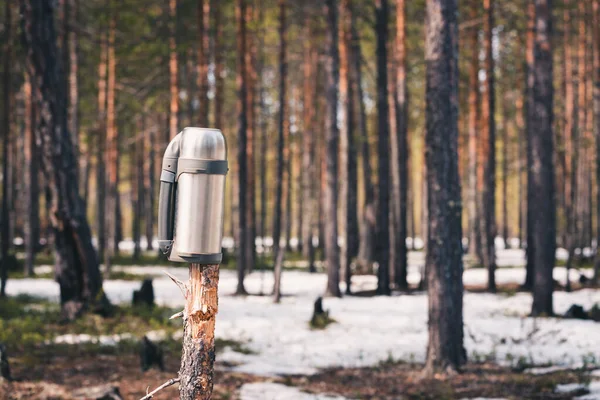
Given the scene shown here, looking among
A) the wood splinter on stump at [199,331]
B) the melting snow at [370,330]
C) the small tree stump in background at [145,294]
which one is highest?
the wood splinter on stump at [199,331]

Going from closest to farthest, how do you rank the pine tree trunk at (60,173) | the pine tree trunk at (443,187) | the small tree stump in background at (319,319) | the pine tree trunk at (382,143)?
1. the pine tree trunk at (443,187)
2. the pine tree trunk at (60,173)
3. the small tree stump in background at (319,319)
4. the pine tree trunk at (382,143)

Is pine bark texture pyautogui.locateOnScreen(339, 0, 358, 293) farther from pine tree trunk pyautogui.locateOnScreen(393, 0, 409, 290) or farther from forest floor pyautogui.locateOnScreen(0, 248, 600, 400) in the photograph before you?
forest floor pyautogui.locateOnScreen(0, 248, 600, 400)

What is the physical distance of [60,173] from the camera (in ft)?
39.9

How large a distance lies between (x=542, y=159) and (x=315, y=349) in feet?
19.5

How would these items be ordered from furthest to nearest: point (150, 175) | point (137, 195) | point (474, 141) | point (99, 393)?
point (150, 175)
point (137, 195)
point (474, 141)
point (99, 393)

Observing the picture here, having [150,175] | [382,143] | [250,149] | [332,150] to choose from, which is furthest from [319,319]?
[150,175]

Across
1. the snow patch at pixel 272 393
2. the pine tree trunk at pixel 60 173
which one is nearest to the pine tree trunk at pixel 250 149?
the pine tree trunk at pixel 60 173

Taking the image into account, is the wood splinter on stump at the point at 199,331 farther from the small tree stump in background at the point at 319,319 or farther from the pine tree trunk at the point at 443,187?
the small tree stump in background at the point at 319,319

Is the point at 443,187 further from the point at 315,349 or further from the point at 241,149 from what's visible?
the point at 241,149

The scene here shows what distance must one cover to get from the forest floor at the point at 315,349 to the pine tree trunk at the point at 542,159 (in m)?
0.78

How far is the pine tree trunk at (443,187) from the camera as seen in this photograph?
28.9 ft

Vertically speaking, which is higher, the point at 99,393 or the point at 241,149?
the point at 241,149

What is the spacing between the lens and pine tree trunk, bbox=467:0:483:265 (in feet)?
67.8

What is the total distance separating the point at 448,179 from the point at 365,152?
1652 centimetres
